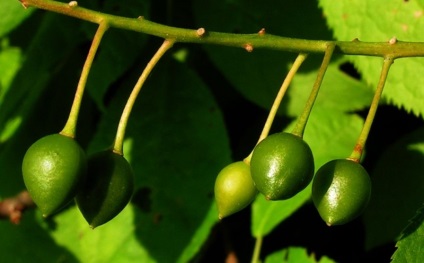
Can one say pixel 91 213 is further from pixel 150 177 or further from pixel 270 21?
pixel 270 21

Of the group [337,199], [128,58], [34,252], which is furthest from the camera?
[34,252]

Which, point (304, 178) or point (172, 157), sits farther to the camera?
point (172, 157)

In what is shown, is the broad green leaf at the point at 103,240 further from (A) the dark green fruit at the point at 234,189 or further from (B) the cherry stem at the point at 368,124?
(B) the cherry stem at the point at 368,124

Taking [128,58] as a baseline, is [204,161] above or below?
below

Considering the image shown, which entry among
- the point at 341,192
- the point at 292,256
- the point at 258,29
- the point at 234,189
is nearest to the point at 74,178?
the point at 234,189

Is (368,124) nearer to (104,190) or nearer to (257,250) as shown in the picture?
(104,190)

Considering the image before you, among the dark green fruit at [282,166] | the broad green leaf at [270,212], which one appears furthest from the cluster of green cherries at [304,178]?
the broad green leaf at [270,212]

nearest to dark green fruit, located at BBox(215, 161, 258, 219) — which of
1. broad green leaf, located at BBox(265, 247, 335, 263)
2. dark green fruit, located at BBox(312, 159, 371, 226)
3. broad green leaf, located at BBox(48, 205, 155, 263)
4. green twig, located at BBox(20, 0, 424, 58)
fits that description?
dark green fruit, located at BBox(312, 159, 371, 226)

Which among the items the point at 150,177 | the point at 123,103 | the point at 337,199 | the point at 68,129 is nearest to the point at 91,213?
the point at 68,129
